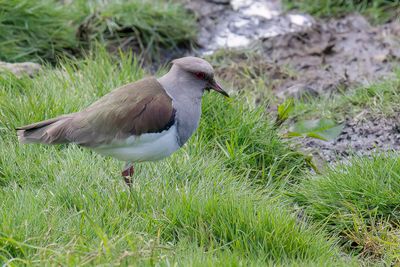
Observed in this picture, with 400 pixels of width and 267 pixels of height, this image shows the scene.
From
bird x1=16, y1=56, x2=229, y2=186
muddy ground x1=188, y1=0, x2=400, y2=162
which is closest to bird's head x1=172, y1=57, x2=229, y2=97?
bird x1=16, y1=56, x2=229, y2=186

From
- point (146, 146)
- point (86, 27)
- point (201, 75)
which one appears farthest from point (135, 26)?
point (146, 146)

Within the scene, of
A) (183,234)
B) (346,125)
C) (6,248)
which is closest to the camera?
A: (6,248)

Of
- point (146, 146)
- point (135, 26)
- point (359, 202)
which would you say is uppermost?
point (146, 146)

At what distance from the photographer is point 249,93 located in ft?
21.8

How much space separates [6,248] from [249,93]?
3068 mm

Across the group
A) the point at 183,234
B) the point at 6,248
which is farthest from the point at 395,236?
the point at 6,248

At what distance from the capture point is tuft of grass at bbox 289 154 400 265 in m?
4.78

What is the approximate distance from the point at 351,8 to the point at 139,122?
4416 mm

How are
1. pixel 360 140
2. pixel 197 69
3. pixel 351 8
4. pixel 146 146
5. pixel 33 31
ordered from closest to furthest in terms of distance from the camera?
pixel 146 146 → pixel 197 69 → pixel 360 140 → pixel 33 31 → pixel 351 8

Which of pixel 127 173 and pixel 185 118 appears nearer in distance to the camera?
pixel 185 118

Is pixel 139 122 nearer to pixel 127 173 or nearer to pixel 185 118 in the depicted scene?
pixel 185 118

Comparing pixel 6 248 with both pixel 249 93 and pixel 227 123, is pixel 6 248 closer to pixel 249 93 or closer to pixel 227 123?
pixel 227 123

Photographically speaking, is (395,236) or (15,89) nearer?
(395,236)

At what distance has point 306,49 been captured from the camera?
7848 millimetres
